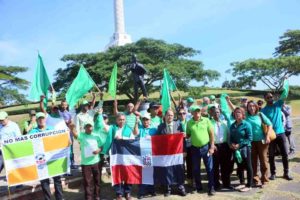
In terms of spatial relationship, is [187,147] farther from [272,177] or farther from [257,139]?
[272,177]

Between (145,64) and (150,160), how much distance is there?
25509mm

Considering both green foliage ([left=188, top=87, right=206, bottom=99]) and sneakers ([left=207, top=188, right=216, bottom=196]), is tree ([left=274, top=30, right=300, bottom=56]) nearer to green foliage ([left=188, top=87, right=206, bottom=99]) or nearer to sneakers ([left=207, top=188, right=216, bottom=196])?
green foliage ([left=188, top=87, right=206, bottom=99])

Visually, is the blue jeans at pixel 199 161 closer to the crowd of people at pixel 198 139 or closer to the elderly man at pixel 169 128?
the crowd of people at pixel 198 139

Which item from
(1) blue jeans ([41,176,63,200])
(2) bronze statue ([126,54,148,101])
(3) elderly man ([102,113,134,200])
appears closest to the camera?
(1) blue jeans ([41,176,63,200])

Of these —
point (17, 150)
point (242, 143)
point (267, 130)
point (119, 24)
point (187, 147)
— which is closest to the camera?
point (17, 150)

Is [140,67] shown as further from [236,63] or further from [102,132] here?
[236,63]

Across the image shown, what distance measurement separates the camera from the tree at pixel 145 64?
32.6m

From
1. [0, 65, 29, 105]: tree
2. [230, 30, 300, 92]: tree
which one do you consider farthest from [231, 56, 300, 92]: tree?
[0, 65, 29, 105]: tree

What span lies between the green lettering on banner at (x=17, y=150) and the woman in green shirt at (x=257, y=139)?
4667 mm

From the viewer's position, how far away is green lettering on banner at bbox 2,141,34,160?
7027 millimetres

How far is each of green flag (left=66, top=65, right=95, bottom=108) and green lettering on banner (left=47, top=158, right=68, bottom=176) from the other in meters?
2.02

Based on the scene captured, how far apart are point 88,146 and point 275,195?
12.9 feet

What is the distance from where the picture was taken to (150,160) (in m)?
7.99

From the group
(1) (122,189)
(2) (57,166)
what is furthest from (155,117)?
(2) (57,166)
